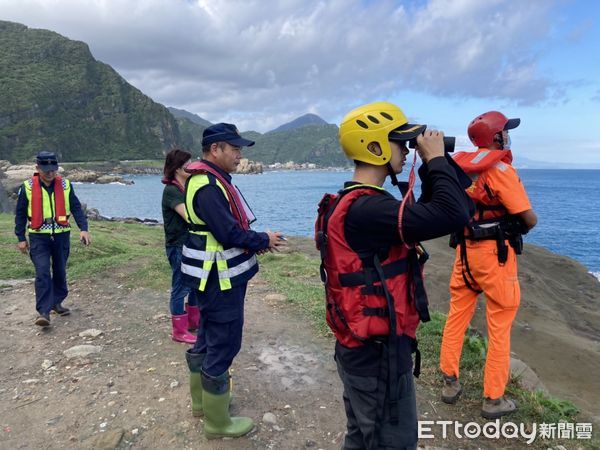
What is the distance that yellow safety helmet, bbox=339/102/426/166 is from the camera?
2.61 meters

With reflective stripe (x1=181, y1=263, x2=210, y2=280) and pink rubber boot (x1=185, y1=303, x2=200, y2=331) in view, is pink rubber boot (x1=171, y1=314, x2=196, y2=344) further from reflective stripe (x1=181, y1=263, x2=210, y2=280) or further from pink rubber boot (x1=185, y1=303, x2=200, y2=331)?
reflective stripe (x1=181, y1=263, x2=210, y2=280)

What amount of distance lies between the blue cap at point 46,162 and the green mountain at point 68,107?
120013mm

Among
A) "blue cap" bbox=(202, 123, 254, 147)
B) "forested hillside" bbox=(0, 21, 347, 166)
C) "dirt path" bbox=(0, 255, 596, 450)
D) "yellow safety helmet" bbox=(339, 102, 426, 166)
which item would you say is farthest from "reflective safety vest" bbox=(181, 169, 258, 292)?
"forested hillside" bbox=(0, 21, 347, 166)

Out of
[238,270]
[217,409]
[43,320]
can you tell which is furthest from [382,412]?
[43,320]

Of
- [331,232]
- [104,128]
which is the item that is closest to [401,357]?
[331,232]

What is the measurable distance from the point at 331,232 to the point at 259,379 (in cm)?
312

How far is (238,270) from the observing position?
3.74 m

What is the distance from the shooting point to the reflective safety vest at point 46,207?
6602 mm

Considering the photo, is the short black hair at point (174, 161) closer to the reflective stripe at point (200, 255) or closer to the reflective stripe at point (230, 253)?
the reflective stripe at point (200, 255)

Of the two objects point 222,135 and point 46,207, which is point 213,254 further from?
point 46,207

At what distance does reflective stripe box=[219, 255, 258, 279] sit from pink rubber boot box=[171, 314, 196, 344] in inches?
104

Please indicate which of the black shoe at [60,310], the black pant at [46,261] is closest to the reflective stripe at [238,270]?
the black pant at [46,261]

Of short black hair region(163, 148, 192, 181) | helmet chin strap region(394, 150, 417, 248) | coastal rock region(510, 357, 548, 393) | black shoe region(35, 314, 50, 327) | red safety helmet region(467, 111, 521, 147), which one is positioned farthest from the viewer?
black shoe region(35, 314, 50, 327)

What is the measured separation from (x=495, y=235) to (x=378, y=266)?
2.12 metres
